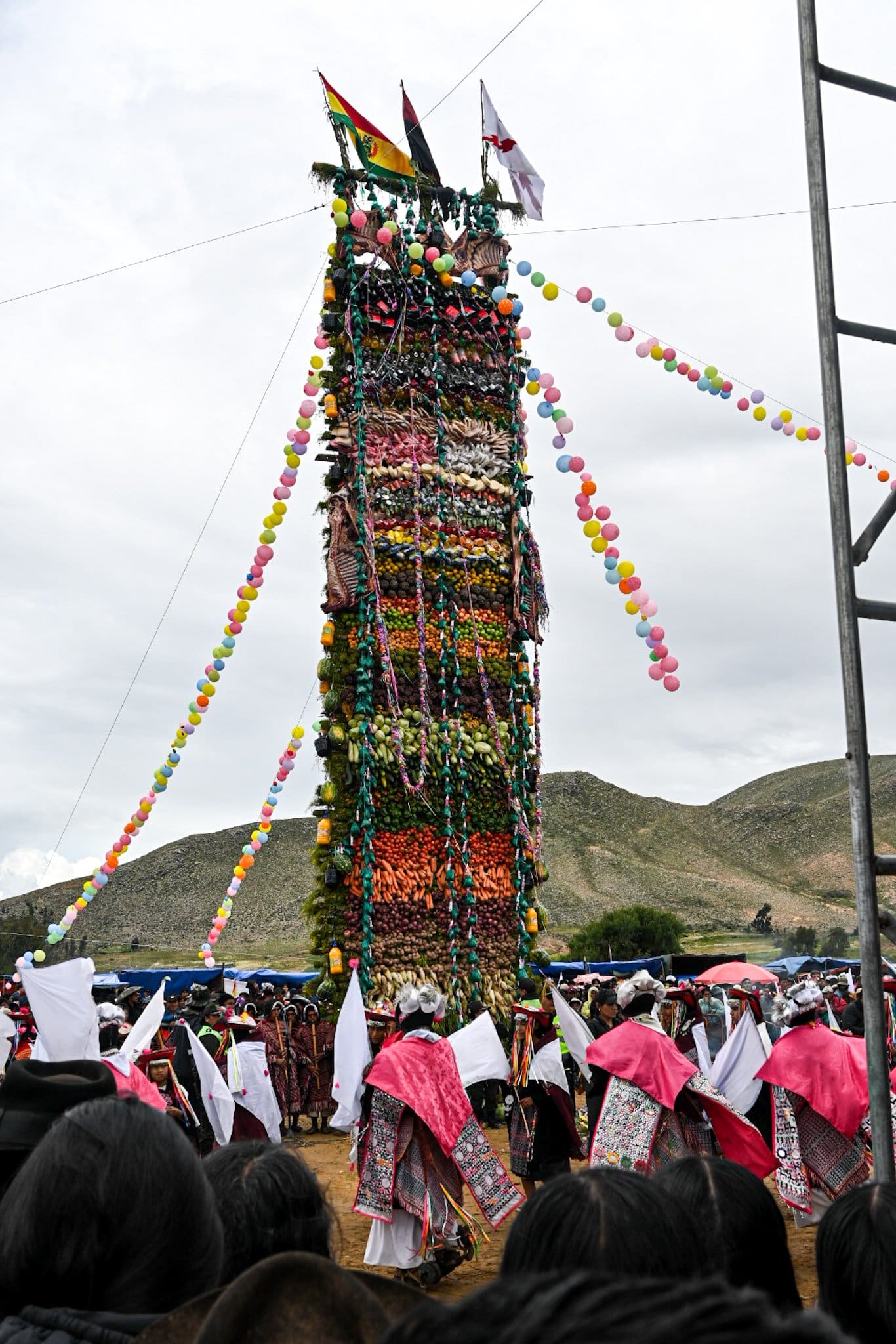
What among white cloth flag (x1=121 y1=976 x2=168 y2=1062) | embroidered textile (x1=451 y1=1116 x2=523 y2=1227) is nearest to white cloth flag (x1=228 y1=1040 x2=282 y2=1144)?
white cloth flag (x1=121 y1=976 x2=168 y2=1062)

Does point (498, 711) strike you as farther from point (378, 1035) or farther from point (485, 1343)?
point (485, 1343)

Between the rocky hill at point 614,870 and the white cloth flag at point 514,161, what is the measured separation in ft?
125

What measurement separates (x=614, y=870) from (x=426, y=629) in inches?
2404

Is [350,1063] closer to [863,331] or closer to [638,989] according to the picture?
[638,989]

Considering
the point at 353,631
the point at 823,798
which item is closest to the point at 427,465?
the point at 353,631

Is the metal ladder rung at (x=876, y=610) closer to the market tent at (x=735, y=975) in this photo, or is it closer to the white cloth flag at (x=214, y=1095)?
the white cloth flag at (x=214, y=1095)

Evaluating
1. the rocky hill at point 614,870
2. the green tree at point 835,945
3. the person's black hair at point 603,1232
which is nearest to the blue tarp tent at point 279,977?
the rocky hill at point 614,870

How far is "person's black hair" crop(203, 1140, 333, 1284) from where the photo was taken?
8.50 ft

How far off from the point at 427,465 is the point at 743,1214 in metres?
13.2

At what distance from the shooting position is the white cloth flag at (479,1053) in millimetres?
8172

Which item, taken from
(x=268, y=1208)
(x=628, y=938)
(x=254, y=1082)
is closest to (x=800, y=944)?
(x=628, y=938)

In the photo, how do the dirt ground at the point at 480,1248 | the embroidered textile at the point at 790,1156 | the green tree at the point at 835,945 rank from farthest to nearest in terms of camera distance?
the green tree at the point at 835,945
the embroidered textile at the point at 790,1156
the dirt ground at the point at 480,1248

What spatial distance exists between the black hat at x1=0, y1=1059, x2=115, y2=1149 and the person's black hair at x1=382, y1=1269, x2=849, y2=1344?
1776mm

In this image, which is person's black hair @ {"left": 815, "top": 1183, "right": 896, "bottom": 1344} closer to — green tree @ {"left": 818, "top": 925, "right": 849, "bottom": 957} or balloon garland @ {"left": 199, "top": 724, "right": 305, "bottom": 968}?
balloon garland @ {"left": 199, "top": 724, "right": 305, "bottom": 968}
